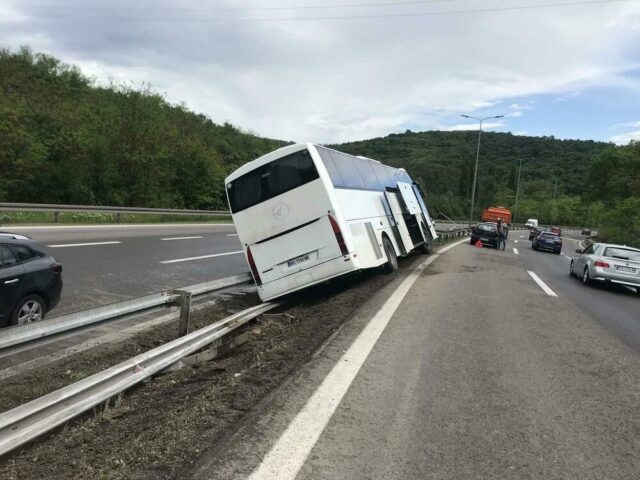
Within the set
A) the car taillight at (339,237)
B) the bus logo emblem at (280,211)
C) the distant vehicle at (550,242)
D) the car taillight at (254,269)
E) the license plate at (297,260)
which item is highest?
the bus logo emblem at (280,211)

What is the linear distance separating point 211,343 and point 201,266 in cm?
735

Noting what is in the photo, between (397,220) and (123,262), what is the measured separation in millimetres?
8134

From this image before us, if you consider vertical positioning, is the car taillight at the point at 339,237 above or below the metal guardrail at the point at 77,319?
above

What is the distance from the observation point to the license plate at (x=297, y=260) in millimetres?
9422

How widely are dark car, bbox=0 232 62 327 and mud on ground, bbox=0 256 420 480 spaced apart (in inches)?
53.2

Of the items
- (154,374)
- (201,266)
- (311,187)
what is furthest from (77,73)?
(154,374)

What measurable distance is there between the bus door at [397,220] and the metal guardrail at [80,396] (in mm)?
10227

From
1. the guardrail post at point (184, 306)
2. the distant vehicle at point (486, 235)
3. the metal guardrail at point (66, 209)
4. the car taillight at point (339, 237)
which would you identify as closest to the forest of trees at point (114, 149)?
the metal guardrail at point (66, 209)

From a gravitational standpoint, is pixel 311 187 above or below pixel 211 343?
above

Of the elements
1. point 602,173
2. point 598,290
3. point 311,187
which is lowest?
point 598,290

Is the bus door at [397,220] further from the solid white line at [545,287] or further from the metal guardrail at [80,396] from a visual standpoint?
the metal guardrail at [80,396]

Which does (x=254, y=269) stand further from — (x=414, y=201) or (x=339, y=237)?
(x=414, y=201)

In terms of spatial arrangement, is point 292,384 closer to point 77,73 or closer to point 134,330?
point 134,330

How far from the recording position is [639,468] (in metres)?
3.42
